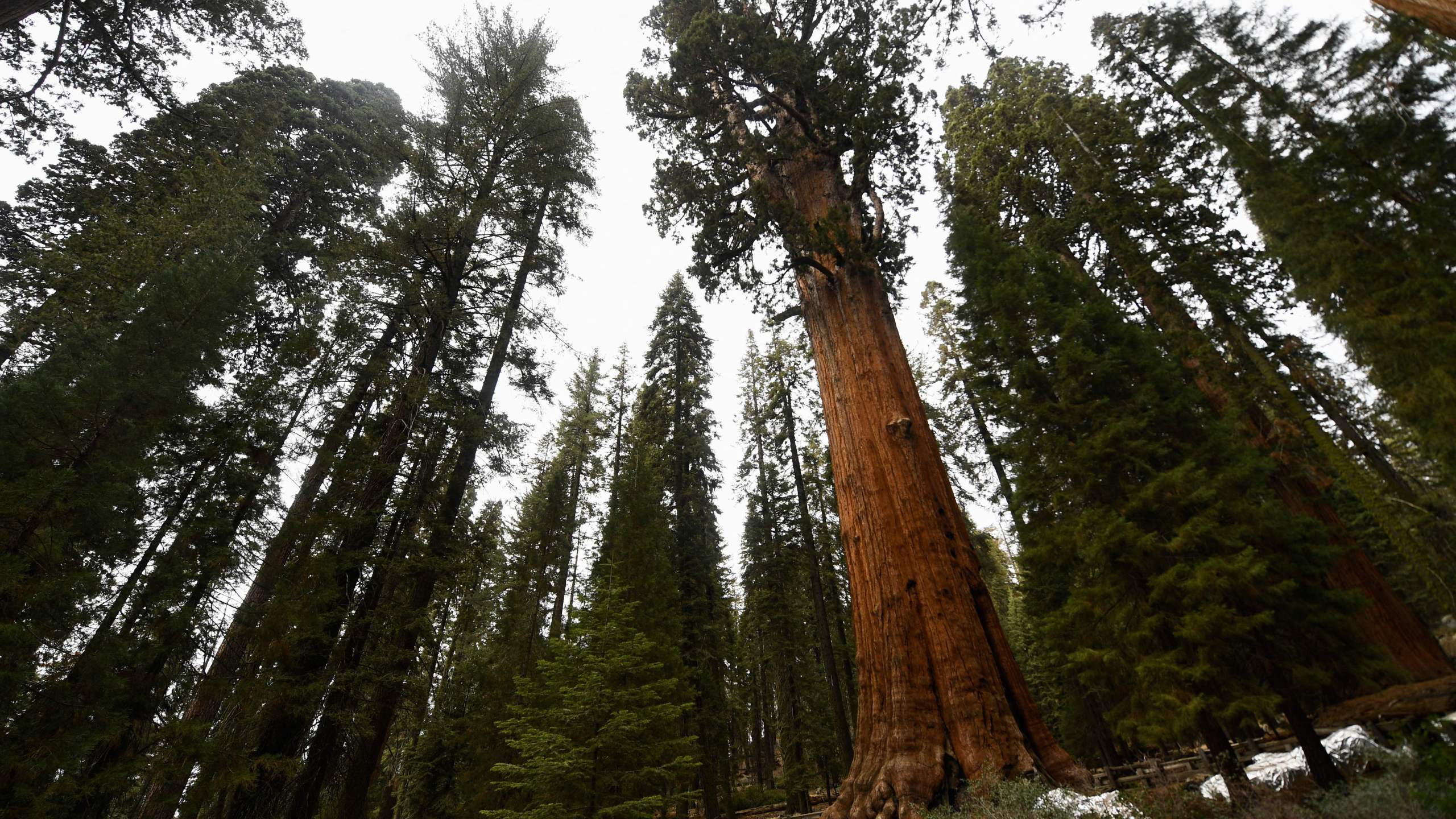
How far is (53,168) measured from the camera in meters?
11.2

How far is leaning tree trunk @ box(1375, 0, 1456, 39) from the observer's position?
4922 millimetres

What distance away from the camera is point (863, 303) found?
19.4 feet

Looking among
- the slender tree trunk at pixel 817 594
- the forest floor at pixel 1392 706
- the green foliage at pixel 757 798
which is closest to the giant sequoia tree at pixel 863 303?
the forest floor at pixel 1392 706

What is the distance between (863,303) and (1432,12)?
20.3ft

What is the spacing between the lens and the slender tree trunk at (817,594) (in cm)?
1357

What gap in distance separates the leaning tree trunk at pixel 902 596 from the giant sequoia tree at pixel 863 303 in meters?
0.01

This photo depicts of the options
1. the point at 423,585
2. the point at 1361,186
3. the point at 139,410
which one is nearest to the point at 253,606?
the point at 423,585

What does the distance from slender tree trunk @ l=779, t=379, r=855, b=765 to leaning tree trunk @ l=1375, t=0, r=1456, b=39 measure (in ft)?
45.8

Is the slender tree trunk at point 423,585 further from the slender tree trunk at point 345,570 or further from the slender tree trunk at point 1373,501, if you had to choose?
the slender tree trunk at point 1373,501

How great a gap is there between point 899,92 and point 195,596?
1033 centimetres

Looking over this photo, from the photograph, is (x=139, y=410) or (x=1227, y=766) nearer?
(x=1227, y=766)

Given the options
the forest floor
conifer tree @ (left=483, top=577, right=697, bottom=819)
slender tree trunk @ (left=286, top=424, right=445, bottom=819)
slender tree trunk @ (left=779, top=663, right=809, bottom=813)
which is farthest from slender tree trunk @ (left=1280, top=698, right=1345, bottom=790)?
slender tree trunk @ (left=779, top=663, right=809, bottom=813)

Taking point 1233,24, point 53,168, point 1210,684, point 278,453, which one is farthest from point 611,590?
point 53,168

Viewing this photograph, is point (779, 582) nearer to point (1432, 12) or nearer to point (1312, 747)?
point (1312, 747)
